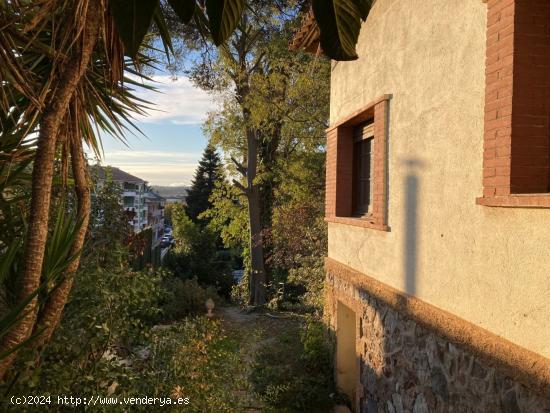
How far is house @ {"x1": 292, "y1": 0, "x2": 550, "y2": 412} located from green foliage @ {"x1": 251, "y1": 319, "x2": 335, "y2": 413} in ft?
2.91

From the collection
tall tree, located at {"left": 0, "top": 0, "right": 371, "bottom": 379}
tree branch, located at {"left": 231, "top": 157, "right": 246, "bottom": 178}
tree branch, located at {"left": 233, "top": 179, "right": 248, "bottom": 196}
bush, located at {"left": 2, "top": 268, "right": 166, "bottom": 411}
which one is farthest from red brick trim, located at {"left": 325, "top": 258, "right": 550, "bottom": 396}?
tree branch, located at {"left": 231, "top": 157, "right": 246, "bottom": 178}

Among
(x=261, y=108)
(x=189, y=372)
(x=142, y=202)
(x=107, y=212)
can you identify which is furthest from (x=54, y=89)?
(x=142, y=202)

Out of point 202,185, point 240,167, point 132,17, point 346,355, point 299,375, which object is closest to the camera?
point 132,17

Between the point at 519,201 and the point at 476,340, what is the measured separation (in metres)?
1.15

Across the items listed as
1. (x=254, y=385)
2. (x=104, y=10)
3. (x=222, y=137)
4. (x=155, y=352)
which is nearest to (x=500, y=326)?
(x=155, y=352)

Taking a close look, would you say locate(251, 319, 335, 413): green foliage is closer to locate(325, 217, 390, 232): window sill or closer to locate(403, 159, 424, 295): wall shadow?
locate(325, 217, 390, 232): window sill

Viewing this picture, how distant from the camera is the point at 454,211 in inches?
147

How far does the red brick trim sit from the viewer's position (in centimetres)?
269

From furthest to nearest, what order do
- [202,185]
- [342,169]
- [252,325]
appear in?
[202,185] → [252,325] → [342,169]

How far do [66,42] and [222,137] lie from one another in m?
15.0

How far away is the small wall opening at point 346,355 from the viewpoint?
705cm

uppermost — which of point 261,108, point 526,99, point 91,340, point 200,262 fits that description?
point 261,108

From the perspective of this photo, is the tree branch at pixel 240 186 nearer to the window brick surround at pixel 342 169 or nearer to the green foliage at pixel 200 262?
the green foliage at pixel 200 262

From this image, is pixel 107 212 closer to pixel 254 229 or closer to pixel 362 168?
pixel 362 168
